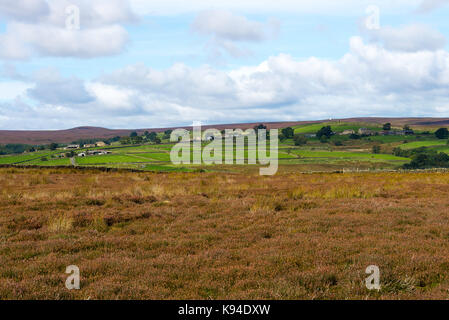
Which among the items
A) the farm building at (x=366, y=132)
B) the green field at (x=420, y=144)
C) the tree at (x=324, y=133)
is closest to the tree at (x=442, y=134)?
the green field at (x=420, y=144)

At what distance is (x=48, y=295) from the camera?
19.7 feet

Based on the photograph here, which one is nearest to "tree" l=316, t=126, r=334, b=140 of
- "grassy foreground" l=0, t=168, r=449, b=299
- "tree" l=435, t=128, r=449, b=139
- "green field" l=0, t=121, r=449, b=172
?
"green field" l=0, t=121, r=449, b=172

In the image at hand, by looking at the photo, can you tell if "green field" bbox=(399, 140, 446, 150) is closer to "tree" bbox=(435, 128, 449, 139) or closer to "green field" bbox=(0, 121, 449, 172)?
"green field" bbox=(0, 121, 449, 172)

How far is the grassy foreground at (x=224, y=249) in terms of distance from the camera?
20.8 ft

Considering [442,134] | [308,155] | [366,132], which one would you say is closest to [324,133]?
[366,132]

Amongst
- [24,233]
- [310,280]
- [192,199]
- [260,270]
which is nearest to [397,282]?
[310,280]

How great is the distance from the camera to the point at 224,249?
28.8ft

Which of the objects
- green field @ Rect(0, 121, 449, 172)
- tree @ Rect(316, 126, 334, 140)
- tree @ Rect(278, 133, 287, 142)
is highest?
tree @ Rect(316, 126, 334, 140)

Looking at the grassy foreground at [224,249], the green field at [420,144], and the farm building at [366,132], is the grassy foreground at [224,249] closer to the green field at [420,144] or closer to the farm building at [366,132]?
the green field at [420,144]

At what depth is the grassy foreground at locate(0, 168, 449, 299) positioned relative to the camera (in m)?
6.35

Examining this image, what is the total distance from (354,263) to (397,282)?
104 cm

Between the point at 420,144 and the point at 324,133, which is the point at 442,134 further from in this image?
the point at 324,133

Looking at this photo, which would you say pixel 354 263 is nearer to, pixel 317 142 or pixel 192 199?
pixel 192 199

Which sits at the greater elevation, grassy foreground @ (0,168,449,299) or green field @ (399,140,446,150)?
green field @ (399,140,446,150)
